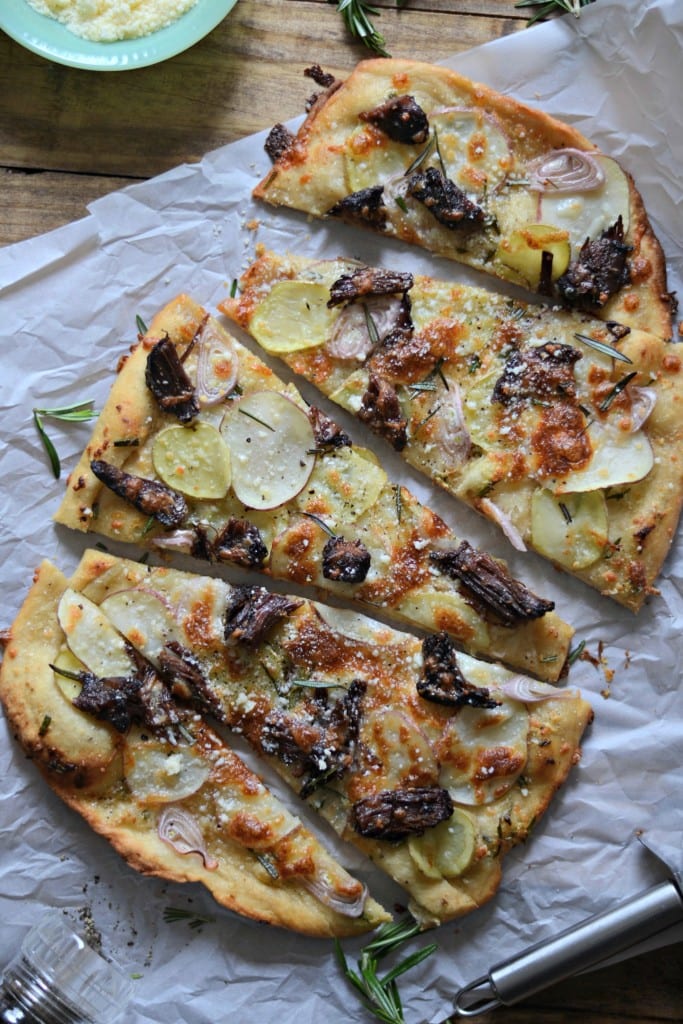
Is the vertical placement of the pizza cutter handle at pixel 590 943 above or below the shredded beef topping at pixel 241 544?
below

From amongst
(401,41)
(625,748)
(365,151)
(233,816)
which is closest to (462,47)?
(401,41)

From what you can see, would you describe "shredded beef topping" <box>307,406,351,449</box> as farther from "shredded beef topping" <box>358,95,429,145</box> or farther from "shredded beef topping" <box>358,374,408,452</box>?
"shredded beef topping" <box>358,95,429,145</box>

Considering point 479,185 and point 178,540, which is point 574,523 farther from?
point 178,540

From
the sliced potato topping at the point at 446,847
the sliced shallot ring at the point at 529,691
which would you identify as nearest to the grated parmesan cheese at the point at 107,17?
the sliced shallot ring at the point at 529,691

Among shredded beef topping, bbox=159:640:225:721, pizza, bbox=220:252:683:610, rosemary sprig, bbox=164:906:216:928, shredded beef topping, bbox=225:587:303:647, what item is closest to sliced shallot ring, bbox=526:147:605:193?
pizza, bbox=220:252:683:610

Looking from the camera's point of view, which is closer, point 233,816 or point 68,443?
point 233,816

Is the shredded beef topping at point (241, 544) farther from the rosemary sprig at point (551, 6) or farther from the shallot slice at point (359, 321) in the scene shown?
the rosemary sprig at point (551, 6)

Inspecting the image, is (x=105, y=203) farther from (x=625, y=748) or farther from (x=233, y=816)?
(x=625, y=748)
